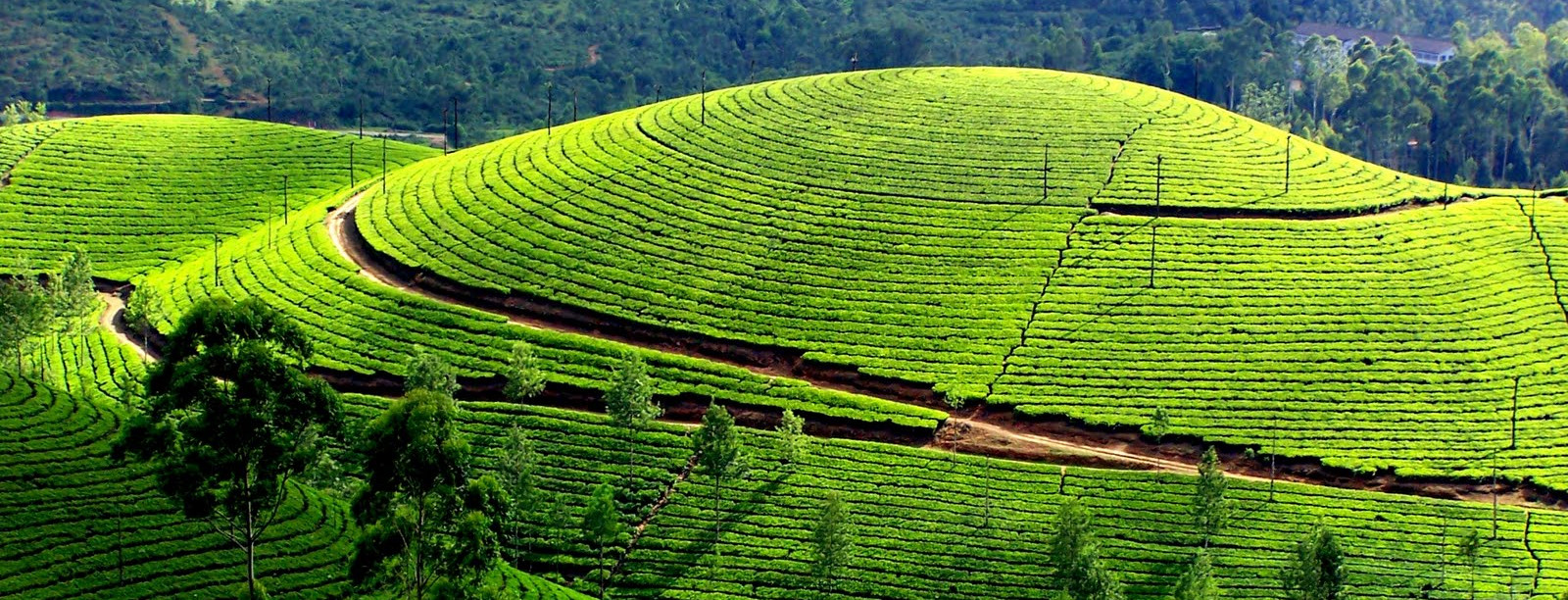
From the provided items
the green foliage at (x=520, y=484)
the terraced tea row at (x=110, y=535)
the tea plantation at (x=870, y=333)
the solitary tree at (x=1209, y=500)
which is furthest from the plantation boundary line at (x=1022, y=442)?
the terraced tea row at (x=110, y=535)

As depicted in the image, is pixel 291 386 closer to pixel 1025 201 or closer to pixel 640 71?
pixel 1025 201

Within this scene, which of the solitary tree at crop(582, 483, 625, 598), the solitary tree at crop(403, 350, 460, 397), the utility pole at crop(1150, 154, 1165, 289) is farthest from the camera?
the utility pole at crop(1150, 154, 1165, 289)

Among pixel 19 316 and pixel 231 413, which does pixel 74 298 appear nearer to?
pixel 19 316

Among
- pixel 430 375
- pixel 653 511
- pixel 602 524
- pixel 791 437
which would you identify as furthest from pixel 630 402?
pixel 430 375

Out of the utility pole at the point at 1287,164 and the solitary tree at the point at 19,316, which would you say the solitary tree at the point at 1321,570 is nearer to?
the utility pole at the point at 1287,164

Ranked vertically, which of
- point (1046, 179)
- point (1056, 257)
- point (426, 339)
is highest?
point (1046, 179)

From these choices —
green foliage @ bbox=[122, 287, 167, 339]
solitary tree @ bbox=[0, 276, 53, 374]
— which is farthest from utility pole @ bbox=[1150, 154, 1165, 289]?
solitary tree @ bbox=[0, 276, 53, 374]

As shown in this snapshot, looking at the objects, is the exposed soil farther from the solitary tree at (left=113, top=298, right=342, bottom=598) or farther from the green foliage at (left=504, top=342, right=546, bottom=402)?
the solitary tree at (left=113, top=298, right=342, bottom=598)
